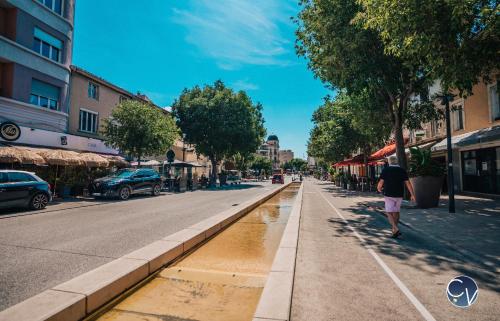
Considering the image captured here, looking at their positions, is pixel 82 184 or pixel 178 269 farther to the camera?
pixel 82 184

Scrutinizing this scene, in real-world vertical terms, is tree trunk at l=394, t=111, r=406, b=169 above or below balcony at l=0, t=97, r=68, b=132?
below

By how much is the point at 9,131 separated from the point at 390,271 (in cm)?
1912

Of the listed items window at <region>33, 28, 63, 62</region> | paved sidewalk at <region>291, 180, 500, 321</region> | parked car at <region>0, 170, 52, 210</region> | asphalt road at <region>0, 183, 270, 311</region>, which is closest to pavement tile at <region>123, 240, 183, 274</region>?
asphalt road at <region>0, 183, 270, 311</region>

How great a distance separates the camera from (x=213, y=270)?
16.2 feet

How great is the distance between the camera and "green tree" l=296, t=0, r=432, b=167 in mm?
12180

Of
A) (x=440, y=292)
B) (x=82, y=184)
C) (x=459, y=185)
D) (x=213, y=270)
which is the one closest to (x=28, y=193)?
(x=82, y=184)

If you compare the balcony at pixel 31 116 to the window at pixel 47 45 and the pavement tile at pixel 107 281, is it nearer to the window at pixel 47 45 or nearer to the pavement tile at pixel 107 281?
the window at pixel 47 45

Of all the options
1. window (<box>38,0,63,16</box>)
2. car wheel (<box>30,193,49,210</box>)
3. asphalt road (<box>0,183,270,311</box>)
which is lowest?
asphalt road (<box>0,183,270,311</box>)

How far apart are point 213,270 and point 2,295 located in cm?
278

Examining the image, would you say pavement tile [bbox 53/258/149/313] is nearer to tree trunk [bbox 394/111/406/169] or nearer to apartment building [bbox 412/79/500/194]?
tree trunk [bbox 394/111/406/169]

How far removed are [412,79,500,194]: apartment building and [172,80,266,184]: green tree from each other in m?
20.2

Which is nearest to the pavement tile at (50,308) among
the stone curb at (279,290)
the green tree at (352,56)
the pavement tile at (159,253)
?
the pavement tile at (159,253)

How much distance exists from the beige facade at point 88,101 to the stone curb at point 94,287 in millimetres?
20800

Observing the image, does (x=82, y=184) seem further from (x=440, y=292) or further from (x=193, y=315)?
(x=440, y=292)
